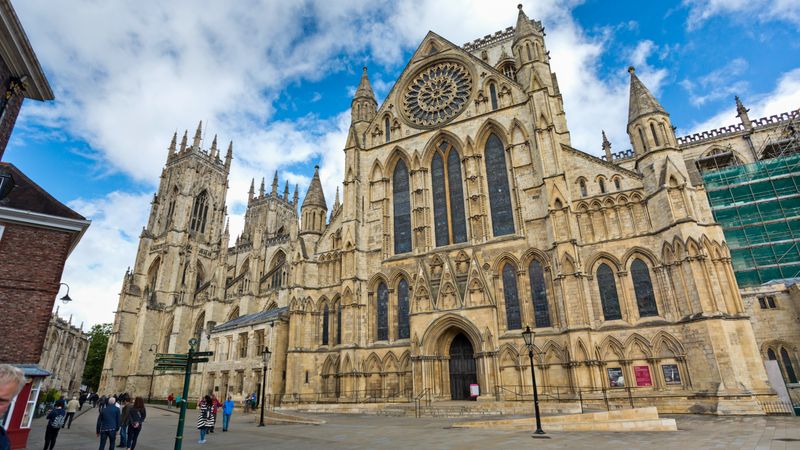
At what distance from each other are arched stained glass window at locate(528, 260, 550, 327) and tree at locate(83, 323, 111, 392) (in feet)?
234

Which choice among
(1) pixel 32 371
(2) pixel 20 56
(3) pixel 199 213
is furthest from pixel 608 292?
(3) pixel 199 213

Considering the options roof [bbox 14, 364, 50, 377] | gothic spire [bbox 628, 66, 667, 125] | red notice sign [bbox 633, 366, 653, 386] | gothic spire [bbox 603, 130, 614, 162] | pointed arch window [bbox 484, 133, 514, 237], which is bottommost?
red notice sign [bbox 633, 366, 653, 386]

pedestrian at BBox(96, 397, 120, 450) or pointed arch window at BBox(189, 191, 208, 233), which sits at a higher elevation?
pointed arch window at BBox(189, 191, 208, 233)

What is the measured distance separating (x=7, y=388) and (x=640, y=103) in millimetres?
24451

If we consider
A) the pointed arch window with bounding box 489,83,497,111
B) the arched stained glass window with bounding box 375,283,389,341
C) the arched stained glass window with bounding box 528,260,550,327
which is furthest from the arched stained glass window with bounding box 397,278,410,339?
the pointed arch window with bounding box 489,83,497,111

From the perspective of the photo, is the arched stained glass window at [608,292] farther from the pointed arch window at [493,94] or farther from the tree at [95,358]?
the tree at [95,358]

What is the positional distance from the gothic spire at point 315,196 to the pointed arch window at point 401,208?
5.16m

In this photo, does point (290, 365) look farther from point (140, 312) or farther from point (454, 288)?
point (140, 312)

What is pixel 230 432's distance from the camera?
14.9 meters

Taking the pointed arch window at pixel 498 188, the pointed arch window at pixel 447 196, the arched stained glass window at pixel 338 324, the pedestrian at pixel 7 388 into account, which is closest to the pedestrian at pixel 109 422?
the pedestrian at pixel 7 388

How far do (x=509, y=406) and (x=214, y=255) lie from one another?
5059cm

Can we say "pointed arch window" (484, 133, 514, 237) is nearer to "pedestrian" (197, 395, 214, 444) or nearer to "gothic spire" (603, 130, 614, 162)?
"pedestrian" (197, 395, 214, 444)

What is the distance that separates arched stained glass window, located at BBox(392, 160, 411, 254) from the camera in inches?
999

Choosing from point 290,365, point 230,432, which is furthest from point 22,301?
point 290,365
